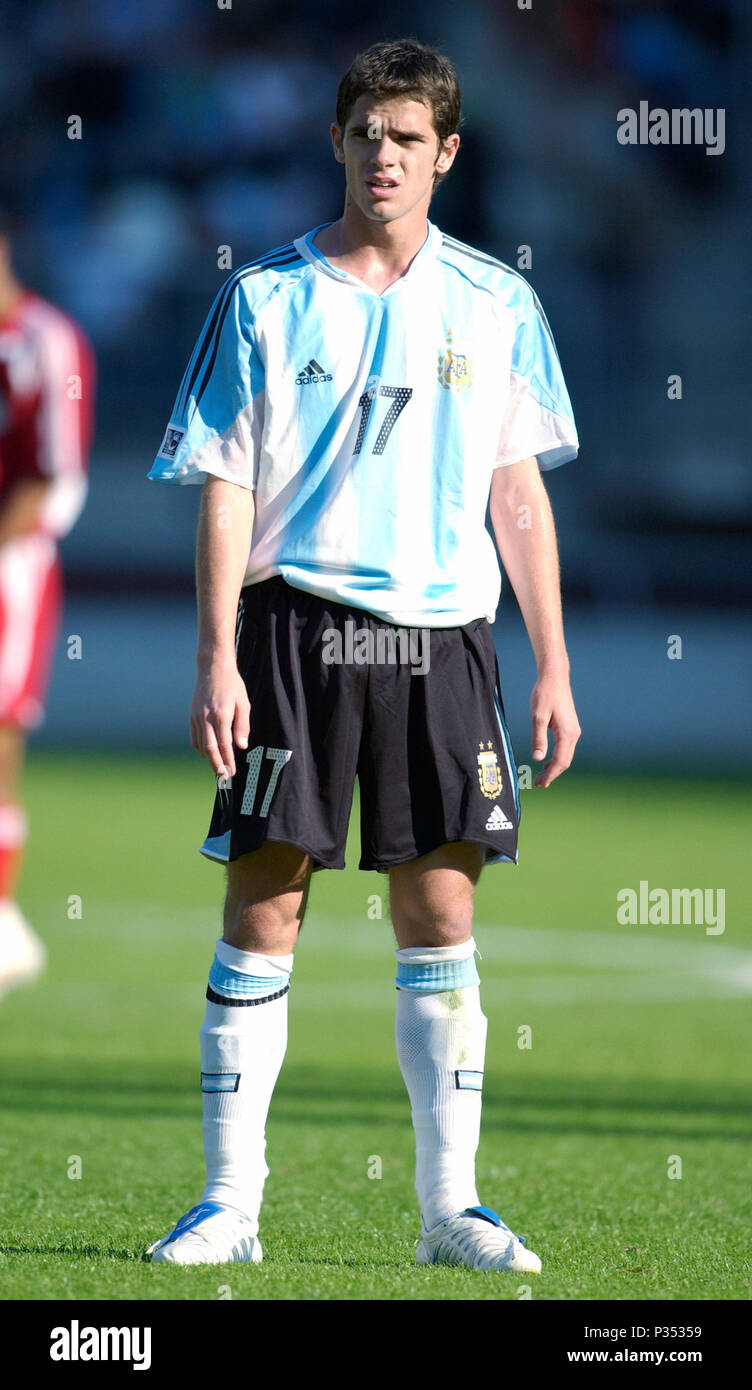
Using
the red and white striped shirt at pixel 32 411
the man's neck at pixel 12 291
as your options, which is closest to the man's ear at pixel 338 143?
the red and white striped shirt at pixel 32 411

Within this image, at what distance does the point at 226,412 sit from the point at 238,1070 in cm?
96

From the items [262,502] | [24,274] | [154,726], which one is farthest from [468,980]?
[24,274]

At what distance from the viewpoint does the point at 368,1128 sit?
13.4 feet

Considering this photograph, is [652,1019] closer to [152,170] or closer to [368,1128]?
[368,1128]

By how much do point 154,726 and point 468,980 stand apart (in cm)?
1304

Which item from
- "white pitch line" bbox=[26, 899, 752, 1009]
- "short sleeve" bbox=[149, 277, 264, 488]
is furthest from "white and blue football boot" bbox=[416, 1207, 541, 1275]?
"white pitch line" bbox=[26, 899, 752, 1009]

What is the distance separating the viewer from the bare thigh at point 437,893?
2650 mm

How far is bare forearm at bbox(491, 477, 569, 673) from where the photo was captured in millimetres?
2771

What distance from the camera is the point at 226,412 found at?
8.55 ft

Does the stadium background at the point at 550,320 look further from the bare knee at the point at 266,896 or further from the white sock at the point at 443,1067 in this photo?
the bare knee at the point at 266,896

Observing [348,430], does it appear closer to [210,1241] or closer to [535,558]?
[535,558]

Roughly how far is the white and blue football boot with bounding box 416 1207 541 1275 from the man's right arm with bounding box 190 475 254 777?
735mm

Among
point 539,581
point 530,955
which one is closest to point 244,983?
point 539,581

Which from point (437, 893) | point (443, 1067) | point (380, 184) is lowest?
point (443, 1067)
